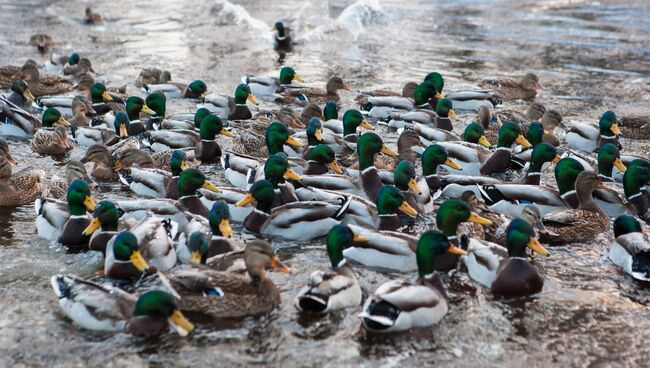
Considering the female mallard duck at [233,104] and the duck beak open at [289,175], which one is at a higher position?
the duck beak open at [289,175]

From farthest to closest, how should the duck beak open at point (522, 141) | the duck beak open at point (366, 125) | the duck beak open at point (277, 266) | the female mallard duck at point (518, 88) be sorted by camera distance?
the female mallard duck at point (518, 88) < the duck beak open at point (366, 125) < the duck beak open at point (522, 141) < the duck beak open at point (277, 266)

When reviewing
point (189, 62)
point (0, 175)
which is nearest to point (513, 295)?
point (0, 175)

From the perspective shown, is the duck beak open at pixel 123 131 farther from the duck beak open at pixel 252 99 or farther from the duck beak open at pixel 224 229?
the duck beak open at pixel 224 229

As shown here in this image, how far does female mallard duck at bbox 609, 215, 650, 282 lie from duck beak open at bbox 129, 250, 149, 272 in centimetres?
409

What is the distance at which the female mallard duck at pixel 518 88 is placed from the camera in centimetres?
1479

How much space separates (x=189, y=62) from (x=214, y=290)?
1205 centimetres

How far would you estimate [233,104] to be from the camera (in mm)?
13344

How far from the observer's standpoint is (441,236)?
6.99 meters

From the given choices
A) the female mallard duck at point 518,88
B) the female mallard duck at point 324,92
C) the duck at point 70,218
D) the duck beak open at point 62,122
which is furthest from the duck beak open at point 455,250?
the female mallard duck at point 518,88

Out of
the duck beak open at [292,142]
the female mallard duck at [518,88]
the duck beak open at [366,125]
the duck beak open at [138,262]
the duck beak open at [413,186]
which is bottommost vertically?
the female mallard duck at [518,88]

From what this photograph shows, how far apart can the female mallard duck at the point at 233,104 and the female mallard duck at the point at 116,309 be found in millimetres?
6778

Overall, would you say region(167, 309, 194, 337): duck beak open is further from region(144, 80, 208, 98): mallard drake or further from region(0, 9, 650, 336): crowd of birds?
region(144, 80, 208, 98): mallard drake

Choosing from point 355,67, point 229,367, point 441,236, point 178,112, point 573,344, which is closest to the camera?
point 229,367

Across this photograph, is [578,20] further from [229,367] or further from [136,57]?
[229,367]
